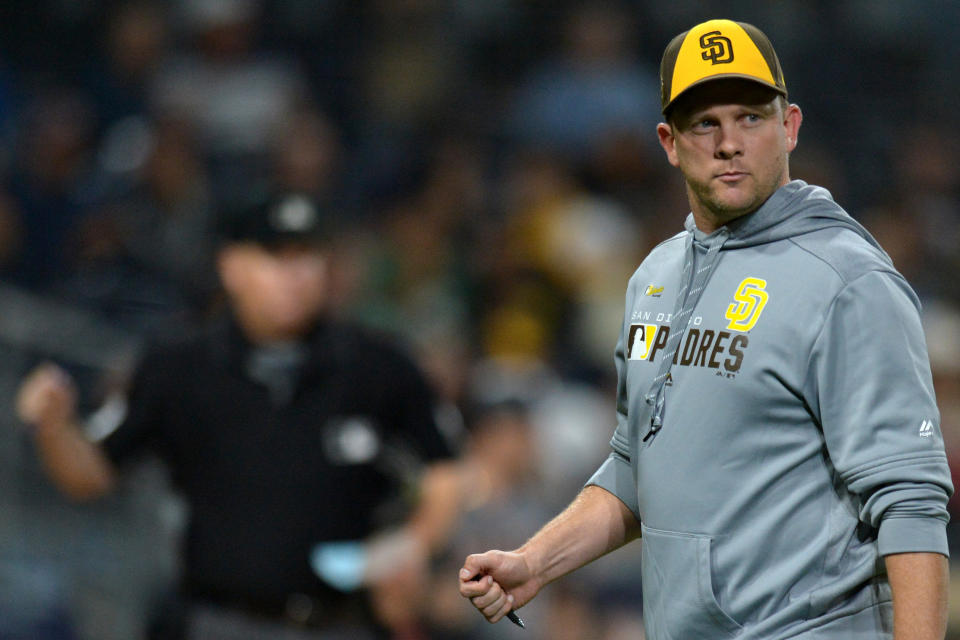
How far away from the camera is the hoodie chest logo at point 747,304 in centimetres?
270

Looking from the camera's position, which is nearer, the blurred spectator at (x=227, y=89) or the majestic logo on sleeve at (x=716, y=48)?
the majestic logo on sleeve at (x=716, y=48)

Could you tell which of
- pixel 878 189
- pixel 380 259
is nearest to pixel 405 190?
pixel 380 259

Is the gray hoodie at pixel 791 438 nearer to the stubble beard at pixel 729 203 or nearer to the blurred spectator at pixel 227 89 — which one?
the stubble beard at pixel 729 203

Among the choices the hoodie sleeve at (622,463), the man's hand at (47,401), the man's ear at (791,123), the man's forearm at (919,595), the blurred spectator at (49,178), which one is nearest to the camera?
the man's forearm at (919,595)

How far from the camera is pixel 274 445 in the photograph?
5.34 meters

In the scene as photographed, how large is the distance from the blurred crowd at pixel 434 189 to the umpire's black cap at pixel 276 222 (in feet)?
6.32

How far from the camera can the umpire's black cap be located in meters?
5.40

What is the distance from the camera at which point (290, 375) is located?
5.45 meters

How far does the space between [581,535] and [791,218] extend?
2.66ft

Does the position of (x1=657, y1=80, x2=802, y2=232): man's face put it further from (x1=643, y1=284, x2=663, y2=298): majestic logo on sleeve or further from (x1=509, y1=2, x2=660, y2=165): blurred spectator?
(x1=509, y1=2, x2=660, y2=165): blurred spectator

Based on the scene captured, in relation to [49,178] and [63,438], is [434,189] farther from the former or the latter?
[63,438]

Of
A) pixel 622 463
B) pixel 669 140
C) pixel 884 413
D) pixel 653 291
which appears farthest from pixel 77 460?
pixel 884 413

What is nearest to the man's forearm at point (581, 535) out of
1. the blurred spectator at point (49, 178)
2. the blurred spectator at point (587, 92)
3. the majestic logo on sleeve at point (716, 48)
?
the majestic logo on sleeve at point (716, 48)

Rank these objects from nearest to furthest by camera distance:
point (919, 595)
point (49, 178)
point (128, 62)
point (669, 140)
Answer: point (919, 595)
point (669, 140)
point (49, 178)
point (128, 62)
